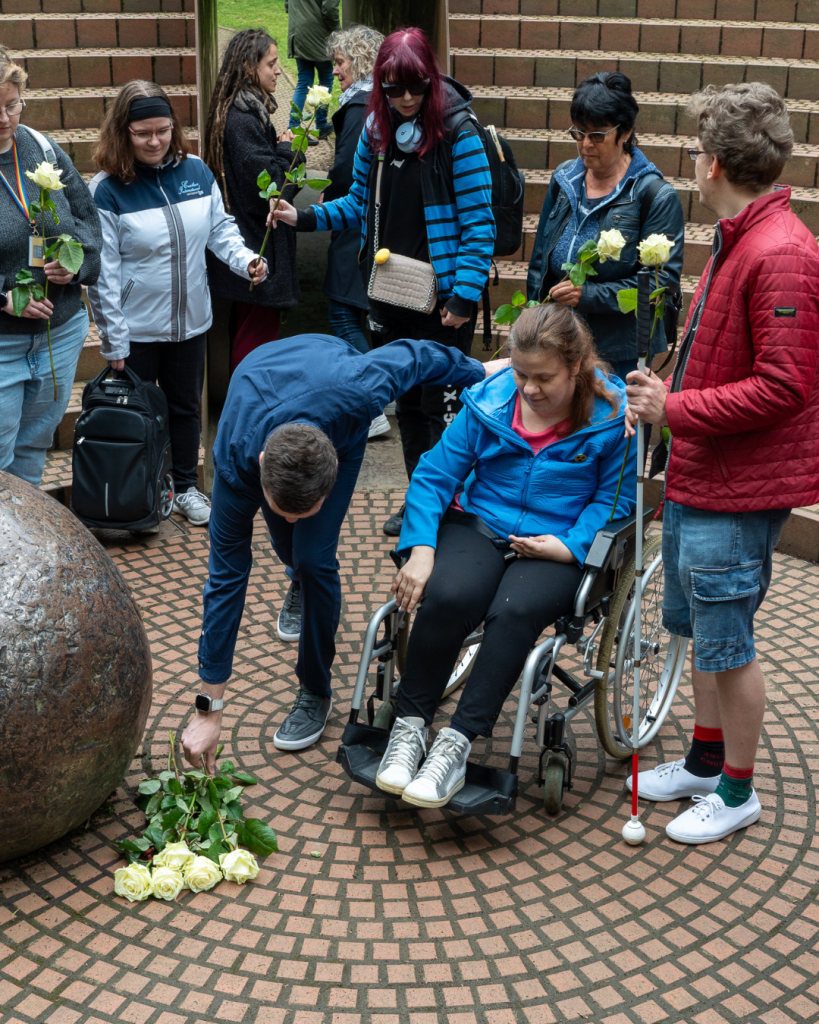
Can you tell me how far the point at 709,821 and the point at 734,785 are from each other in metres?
0.15

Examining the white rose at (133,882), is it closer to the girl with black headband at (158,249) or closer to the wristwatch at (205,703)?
the wristwatch at (205,703)

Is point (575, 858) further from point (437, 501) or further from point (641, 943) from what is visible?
point (437, 501)

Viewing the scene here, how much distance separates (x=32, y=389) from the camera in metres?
4.93

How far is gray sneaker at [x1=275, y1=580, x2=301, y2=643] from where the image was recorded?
4906 millimetres

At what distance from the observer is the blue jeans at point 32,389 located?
4742 mm

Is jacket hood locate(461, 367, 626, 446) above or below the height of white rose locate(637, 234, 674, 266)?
below

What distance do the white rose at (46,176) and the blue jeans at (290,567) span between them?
1603 mm

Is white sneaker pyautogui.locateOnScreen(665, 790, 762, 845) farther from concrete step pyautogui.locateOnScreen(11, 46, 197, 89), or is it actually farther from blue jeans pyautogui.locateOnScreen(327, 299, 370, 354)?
concrete step pyautogui.locateOnScreen(11, 46, 197, 89)

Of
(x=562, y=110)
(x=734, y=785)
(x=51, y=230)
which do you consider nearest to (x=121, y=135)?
(x=51, y=230)

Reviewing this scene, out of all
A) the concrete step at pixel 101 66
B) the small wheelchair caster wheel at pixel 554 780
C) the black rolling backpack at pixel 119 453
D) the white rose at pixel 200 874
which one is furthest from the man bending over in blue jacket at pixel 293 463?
the concrete step at pixel 101 66

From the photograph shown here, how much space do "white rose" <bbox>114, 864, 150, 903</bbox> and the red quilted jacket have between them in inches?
78.8

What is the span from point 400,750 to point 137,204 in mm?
3057

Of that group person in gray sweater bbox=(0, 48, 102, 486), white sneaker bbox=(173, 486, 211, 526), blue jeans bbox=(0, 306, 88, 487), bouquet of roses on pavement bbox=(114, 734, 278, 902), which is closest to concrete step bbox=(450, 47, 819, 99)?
white sneaker bbox=(173, 486, 211, 526)

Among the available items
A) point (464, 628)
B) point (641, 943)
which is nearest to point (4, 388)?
point (464, 628)
